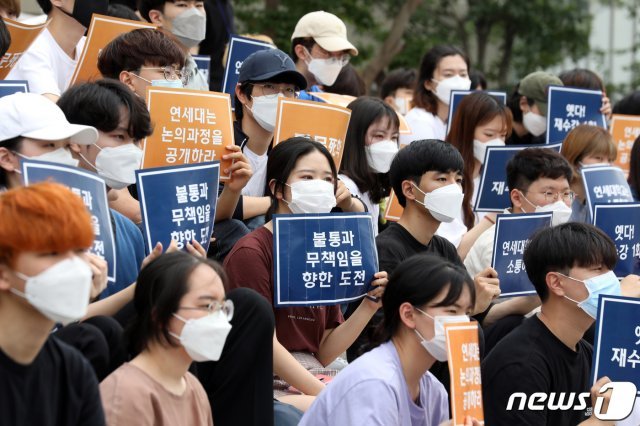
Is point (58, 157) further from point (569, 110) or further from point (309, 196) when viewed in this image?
point (569, 110)

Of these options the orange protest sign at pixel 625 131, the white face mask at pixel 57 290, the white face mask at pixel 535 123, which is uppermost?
the white face mask at pixel 57 290

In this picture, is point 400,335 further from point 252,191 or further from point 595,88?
point 595,88

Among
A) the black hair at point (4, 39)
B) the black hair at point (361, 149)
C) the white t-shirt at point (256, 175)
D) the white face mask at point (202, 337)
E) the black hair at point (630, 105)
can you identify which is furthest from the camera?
the black hair at point (630, 105)

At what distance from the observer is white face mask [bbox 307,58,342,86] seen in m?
8.87

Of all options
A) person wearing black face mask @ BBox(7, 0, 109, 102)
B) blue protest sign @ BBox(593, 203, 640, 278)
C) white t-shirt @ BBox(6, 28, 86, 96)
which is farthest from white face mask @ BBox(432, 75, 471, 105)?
white t-shirt @ BBox(6, 28, 86, 96)

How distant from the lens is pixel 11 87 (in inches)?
247

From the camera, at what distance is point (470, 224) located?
328 inches

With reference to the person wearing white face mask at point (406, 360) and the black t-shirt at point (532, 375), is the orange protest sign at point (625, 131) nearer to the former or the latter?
the black t-shirt at point (532, 375)

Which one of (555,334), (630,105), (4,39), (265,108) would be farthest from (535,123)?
(4,39)

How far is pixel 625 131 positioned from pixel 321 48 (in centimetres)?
288

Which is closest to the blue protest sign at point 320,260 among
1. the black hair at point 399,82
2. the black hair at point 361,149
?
the black hair at point 361,149

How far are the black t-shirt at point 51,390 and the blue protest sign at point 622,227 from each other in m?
4.17

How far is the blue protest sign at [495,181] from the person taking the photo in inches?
315

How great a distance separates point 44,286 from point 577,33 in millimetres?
19069
